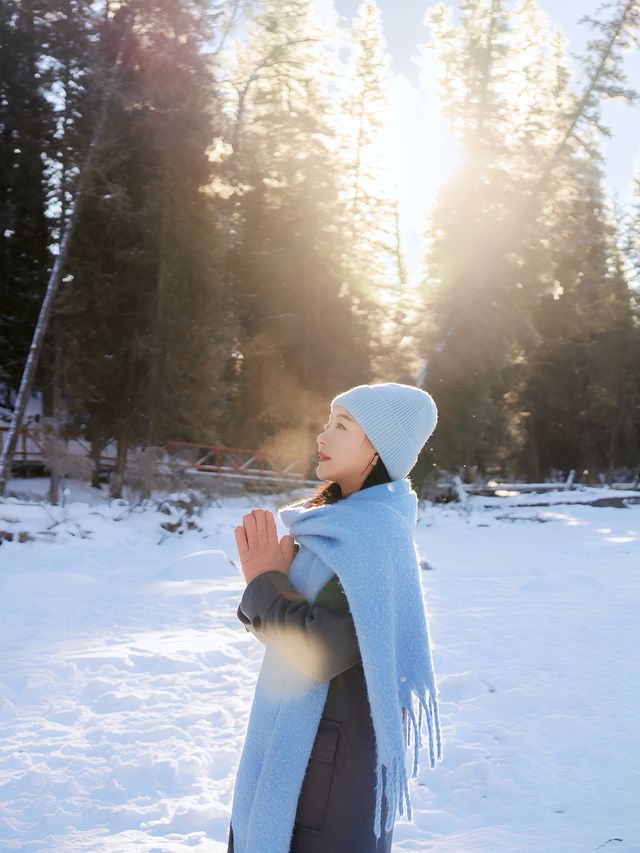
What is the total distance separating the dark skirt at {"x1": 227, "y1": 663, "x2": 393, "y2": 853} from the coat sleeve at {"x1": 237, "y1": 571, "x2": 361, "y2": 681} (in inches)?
4.6

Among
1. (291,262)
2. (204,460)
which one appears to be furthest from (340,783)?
(291,262)

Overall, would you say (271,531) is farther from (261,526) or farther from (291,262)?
(291,262)

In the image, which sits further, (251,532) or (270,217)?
(270,217)

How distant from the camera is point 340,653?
1997 millimetres

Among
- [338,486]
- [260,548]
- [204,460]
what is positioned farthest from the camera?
[204,460]

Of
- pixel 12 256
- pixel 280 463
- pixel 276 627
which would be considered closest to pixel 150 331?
pixel 12 256

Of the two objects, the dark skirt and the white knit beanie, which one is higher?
the white knit beanie

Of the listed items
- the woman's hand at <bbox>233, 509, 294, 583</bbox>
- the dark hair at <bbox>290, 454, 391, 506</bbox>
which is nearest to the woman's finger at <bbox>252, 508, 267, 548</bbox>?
the woman's hand at <bbox>233, 509, 294, 583</bbox>

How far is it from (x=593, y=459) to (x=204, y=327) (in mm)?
20976

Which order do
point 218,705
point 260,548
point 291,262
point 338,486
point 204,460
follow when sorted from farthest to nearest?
1. point 291,262
2. point 204,460
3. point 218,705
4. point 338,486
5. point 260,548

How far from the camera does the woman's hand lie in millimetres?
2117

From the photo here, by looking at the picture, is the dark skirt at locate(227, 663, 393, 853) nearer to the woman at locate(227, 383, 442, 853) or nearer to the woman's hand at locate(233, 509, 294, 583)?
the woman at locate(227, 383, 442, 853)

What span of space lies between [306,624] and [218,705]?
12.3 feet

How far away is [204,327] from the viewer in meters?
20.2
